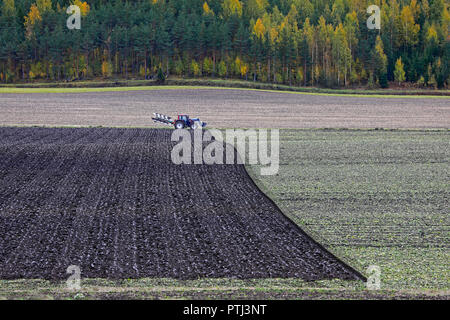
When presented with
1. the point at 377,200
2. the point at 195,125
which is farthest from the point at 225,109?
the point at 377,200

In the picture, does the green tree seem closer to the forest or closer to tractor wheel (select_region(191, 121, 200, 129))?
the forest

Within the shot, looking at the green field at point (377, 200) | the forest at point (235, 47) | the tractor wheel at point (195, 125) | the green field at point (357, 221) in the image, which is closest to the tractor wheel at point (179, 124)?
the tractor wheel at point (195, 125)

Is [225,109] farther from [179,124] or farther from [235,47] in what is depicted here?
[235,47]

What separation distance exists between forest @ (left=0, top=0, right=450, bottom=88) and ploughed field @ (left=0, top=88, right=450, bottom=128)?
3727 cm

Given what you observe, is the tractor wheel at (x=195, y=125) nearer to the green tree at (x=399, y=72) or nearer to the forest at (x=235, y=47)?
the forest at (x=235, y=47)

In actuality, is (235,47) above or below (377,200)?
above

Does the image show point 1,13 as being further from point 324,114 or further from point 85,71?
point 324,114

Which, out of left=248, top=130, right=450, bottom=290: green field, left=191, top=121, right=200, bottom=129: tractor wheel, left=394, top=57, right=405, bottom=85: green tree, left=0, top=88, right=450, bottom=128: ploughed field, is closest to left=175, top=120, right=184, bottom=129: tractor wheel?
left=191, top=121, right=200, bottom=129: tractor wheel

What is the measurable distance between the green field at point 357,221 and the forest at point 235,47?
80.8 metres

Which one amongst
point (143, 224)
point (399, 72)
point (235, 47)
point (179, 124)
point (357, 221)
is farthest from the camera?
point (235, 47)

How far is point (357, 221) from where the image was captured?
17375 mm

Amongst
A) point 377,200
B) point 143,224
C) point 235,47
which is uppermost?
point 235,47

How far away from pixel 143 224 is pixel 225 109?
148 ft
